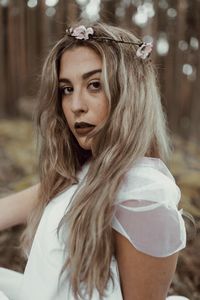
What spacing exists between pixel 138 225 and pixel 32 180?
1793 millimetres

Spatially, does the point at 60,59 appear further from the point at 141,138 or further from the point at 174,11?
the point at 174,11

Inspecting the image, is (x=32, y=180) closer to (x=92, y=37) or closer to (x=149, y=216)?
(x=92, y=37)

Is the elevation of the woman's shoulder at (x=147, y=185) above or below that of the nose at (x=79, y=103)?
below

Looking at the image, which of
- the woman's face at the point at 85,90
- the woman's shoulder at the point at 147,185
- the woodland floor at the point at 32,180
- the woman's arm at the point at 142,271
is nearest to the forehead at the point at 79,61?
the woman's face at the point at 85,90

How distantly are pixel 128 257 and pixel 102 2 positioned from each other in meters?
2.11

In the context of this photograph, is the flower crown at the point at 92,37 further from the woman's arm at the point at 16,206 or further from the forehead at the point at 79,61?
the woman's arm at the point at 16,206

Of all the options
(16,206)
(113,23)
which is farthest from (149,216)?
(113,23)

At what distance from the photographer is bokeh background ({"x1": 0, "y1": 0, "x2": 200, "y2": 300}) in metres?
2.86

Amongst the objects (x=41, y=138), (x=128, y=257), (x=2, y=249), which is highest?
(x=41, y=138)

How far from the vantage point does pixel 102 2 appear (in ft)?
9.29

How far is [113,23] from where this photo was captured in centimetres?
282

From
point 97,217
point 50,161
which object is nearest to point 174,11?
point 50,161

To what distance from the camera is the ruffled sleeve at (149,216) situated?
981mm

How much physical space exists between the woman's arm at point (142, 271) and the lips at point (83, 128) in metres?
0.25
